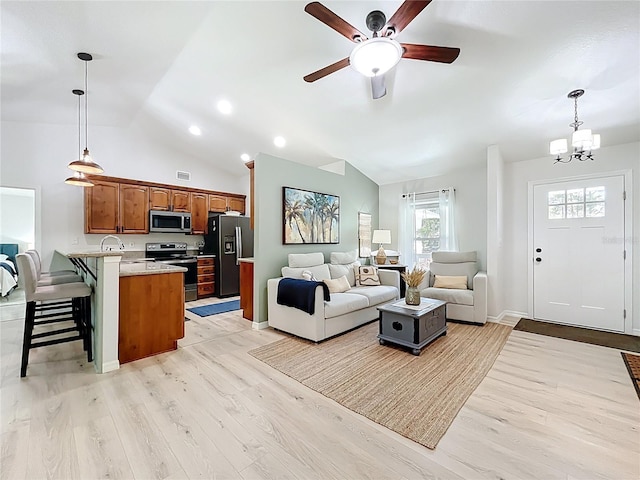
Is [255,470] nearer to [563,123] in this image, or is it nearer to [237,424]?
[237,424]

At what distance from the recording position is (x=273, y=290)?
12.1 ft

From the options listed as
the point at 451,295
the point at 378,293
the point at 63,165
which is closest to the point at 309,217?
the point at 378,293

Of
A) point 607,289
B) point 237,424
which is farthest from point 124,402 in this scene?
point 607,289

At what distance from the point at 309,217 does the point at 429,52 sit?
9.55ft

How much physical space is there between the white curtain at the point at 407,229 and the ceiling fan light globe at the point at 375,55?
3.74 meters

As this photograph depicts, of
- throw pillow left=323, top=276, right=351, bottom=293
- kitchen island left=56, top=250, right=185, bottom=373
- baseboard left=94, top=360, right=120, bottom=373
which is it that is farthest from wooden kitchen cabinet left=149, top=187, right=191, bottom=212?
throw pillow left=323, top=276, right=351, bottom=293

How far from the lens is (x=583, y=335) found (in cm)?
355

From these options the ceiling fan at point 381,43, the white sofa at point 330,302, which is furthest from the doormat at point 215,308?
the ceiling fan at point 381,43

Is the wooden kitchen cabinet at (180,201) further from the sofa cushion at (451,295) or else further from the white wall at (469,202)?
the sofa cushion at (451,295)

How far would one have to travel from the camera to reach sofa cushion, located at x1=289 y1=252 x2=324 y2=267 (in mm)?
4043

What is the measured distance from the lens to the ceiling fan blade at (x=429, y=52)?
1964 mm

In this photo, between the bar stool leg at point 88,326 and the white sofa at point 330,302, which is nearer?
the bar stool leg at point 88,326

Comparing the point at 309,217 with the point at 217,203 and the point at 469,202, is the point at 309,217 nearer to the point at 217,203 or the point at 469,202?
the point at 469,202

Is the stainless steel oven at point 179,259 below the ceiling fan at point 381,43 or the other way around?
below
